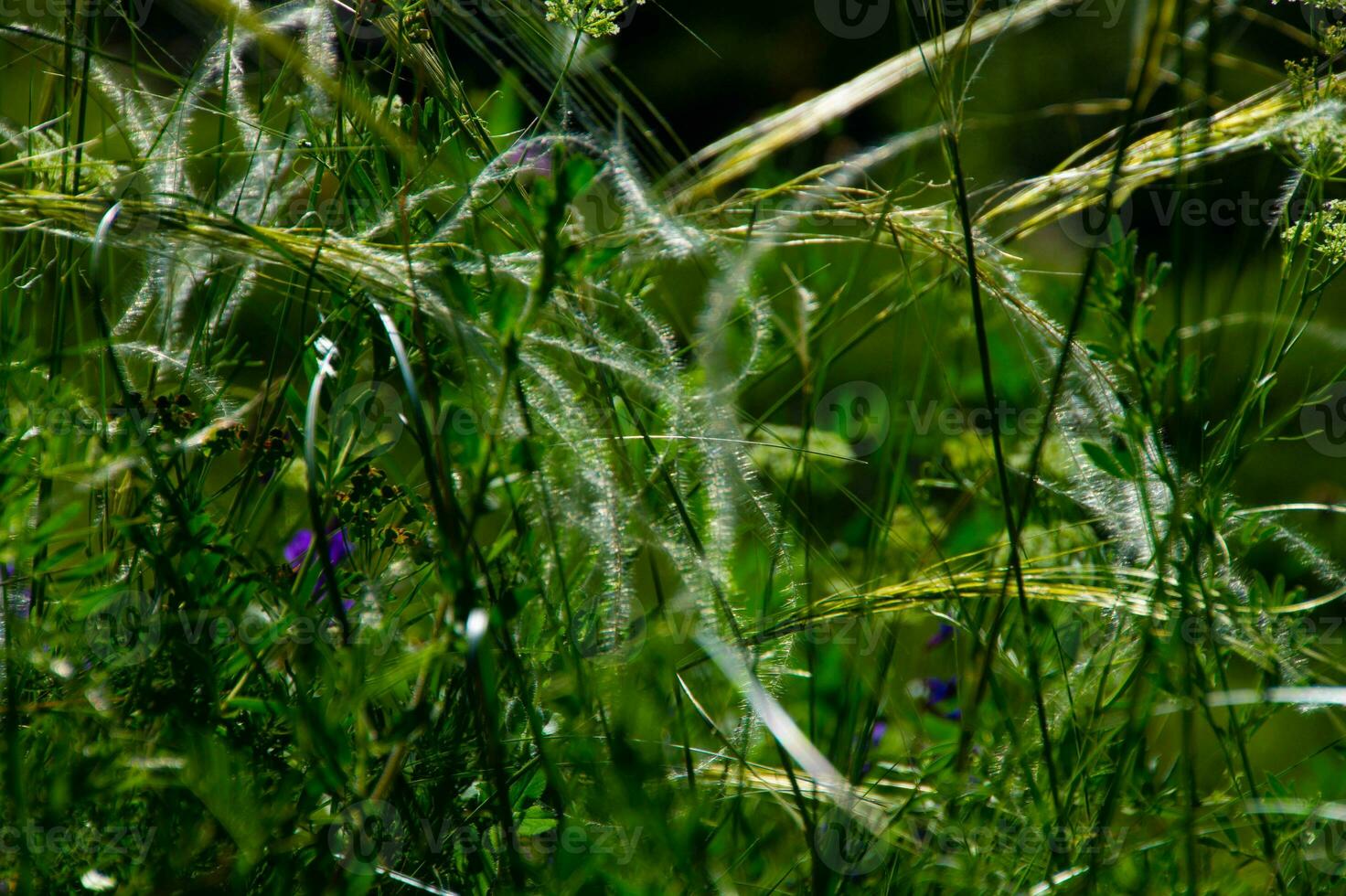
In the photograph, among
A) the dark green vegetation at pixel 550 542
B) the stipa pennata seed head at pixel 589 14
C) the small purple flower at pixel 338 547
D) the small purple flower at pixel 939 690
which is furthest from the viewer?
the small purple flower at pixel 939 690

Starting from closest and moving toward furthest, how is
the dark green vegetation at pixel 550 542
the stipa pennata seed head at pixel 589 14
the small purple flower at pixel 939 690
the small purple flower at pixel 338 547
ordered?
the dark green vegetation at pixel 550 542 → the stipa pennata seed head at pixel 589 14 → the small purple flower at pixel 338 547 → the small purple flower at pixel 939 690

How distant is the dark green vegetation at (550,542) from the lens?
2.21 feet

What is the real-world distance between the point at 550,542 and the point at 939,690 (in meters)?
0.81

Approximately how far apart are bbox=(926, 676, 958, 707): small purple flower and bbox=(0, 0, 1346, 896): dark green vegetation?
0.21 meters

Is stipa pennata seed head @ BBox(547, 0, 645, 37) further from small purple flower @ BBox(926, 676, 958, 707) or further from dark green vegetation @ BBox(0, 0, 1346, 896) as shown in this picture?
small purple flower @ BBox(926, 676, 958, 707)

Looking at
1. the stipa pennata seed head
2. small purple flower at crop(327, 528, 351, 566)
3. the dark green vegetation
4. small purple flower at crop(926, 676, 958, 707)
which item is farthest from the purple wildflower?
small purple flower at crop(926, 676, 958, 707)

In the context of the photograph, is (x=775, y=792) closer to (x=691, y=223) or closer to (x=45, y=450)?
(x=691, y=223)

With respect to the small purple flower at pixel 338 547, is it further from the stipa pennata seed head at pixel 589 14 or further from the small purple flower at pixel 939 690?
the small purple flower at pixel 939 690

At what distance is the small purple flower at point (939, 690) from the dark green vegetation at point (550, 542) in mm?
211

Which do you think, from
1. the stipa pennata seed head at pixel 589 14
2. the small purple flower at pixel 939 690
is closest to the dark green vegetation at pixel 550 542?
the stipa pennata seed head at pixel 589 14

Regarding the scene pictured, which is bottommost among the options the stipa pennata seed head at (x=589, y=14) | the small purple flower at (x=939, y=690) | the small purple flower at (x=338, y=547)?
the small purple flower at (x=939, y=690)

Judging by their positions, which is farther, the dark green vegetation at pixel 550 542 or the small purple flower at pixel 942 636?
the small purple flower at pixel 942 636

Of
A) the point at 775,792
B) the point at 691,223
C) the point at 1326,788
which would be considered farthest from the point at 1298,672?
the point at 691,223

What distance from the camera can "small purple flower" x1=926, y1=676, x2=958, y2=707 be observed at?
1.37m
